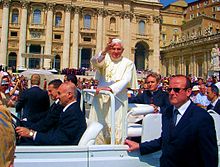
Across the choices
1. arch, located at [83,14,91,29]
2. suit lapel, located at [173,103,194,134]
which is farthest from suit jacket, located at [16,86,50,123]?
arch, located at [83,14,91,29]

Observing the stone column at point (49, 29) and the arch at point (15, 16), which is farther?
the stone column at point (49, 29)

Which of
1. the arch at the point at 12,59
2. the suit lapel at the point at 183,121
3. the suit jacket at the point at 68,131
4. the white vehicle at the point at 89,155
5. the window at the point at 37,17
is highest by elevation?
the window at the point at 37,17

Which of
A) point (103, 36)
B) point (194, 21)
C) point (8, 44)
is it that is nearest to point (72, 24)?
point (103, 36)

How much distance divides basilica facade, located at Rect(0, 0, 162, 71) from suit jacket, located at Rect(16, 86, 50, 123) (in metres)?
38.3

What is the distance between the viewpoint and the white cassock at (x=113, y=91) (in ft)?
13.7

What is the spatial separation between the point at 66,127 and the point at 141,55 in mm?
51198

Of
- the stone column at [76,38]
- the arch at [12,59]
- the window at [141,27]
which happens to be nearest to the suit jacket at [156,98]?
the stone column at [76,38]

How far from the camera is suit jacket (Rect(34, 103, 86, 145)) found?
11.9 feet

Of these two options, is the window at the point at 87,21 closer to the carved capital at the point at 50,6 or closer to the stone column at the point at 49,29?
the carved capital at the point at 50,6

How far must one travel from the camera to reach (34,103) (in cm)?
545

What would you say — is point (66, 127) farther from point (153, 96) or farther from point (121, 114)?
point (153, 96)

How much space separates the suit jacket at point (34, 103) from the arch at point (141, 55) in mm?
48192

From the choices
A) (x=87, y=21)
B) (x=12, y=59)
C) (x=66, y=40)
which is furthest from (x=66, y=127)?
(x=87, y=21)

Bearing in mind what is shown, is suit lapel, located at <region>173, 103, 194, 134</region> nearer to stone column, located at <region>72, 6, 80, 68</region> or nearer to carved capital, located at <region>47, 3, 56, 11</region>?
stone column, located at <region>72, 6, 80, 68</region>
